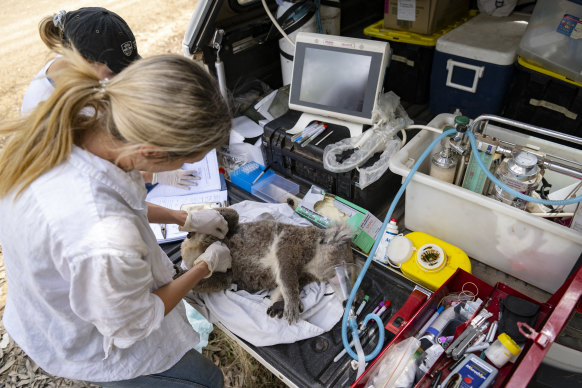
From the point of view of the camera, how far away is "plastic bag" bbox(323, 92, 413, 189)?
79.0 inches

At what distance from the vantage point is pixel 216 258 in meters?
1.60

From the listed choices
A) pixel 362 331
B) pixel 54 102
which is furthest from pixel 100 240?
pixel 362 331

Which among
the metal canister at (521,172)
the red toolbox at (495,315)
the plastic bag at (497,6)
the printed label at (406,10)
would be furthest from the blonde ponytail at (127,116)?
the plastic bag at (497,6)

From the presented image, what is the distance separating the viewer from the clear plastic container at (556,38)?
81.7 inches

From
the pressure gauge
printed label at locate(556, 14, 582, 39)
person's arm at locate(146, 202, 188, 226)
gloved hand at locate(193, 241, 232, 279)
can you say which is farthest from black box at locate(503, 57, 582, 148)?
person's arm at locate(146, 202, 188, 226)

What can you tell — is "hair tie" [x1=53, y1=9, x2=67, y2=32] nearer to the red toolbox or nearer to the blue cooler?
the red toolbox

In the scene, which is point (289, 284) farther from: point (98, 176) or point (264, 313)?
point (98, 176)

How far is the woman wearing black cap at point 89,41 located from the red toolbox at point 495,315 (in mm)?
1084

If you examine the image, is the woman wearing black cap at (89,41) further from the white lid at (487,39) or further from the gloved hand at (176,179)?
the white lid at (487,39)

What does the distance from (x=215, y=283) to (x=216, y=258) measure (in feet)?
0.58

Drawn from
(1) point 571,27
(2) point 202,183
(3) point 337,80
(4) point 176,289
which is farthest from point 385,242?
(1) point 571,27

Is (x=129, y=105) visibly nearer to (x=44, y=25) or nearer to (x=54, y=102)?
(x=54, y=102)

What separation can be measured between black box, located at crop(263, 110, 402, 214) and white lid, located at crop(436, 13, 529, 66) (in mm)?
925

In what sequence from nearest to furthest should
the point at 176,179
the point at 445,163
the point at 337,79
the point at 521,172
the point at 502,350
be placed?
the point at 502,350
the point at 521,172
the point at 445,163
the point at 337,79
the point at 176,179
